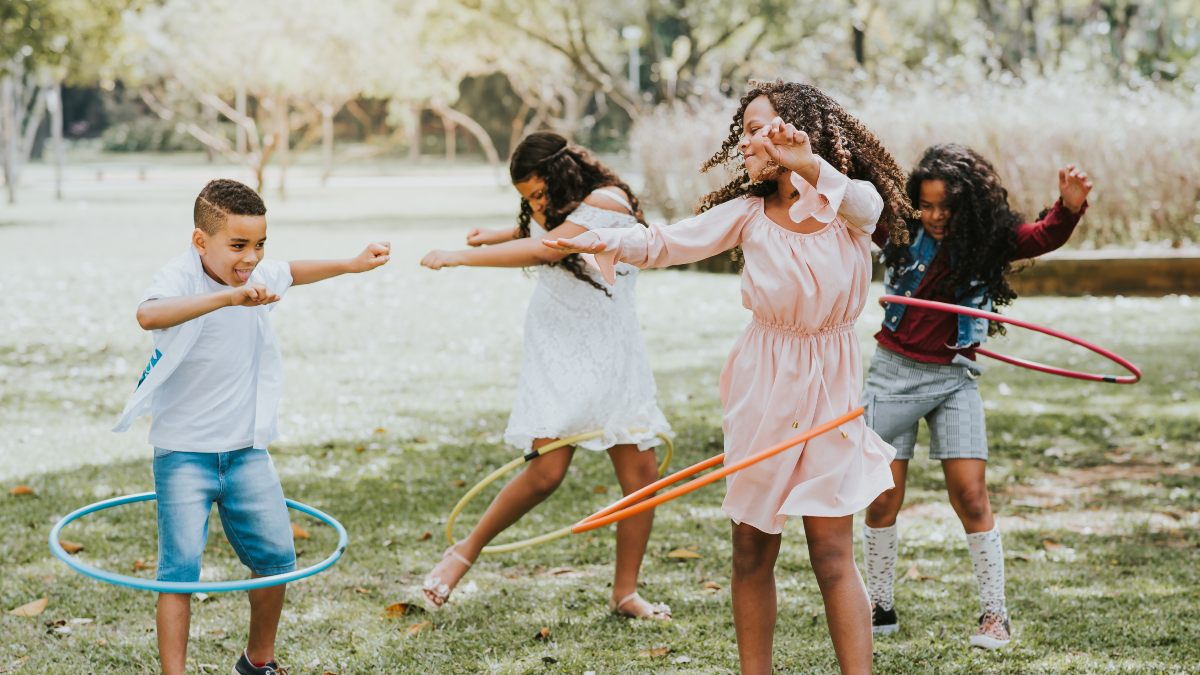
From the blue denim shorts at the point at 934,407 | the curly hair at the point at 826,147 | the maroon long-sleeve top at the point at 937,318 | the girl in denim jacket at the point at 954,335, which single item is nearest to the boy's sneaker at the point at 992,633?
the girl in denim jacket at the point at 954,335

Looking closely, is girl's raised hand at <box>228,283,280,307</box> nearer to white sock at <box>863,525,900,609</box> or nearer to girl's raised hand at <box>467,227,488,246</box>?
girl's raised hand at <box>467,227,488,246</box>

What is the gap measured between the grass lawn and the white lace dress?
730mm

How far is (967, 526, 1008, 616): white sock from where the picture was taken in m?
4.61

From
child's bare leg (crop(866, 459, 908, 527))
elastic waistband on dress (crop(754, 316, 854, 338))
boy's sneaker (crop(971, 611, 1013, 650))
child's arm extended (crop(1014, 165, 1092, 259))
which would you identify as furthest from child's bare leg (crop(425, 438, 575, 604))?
child's arm extended (crop(1014, 165, 1092, 259))

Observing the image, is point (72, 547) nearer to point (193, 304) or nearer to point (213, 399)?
point (213, 399)

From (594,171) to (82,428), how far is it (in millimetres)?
4759

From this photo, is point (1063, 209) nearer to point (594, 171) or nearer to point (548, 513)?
point (594, 171)

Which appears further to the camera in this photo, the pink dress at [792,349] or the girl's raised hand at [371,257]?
the girl's raised hand at [371,257]

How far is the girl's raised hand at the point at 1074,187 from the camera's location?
14.2 ft

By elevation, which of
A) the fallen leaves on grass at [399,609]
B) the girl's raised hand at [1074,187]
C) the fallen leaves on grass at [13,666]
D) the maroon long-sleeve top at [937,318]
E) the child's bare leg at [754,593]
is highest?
the girl's raised hand at [1074,187]

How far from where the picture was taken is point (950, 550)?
5.84 meters

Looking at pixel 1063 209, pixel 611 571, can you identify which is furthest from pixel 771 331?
pixel 611 571

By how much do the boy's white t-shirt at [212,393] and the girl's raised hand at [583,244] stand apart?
0.82m

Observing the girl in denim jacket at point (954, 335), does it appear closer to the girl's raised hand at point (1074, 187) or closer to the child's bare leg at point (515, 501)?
the girl's raised hand at point (1074, 187)
